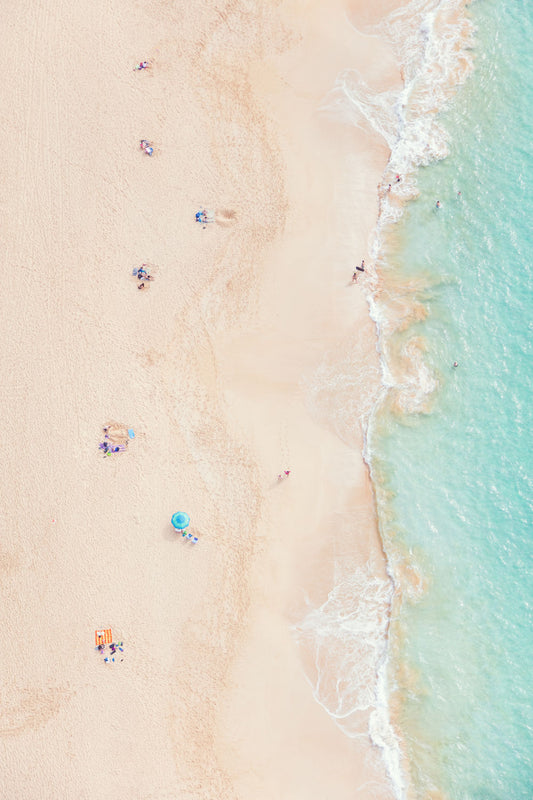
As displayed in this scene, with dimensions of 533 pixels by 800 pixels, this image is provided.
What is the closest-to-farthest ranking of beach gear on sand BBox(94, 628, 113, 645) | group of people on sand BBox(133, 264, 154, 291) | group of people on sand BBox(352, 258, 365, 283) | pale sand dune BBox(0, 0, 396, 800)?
pale sand dune BBox(0, 0, 396, 800)
beach gear on sand BBox(94, 628, 113, 645)
group of people on sand BBox(133, 264, 154, 291)
group of people on sand BBox(352, 258, 365, 283)

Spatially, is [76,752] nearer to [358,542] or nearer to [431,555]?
[358,542]

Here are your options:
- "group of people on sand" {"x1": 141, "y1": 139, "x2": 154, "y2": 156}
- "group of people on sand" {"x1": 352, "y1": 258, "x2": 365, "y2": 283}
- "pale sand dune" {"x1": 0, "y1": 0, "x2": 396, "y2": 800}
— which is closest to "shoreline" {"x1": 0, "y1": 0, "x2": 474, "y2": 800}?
"pale sand dune" {"x1": 0, "y1": 0, "x2": 396, "y2": 800}

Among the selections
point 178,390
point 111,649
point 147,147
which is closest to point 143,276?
point 178,390

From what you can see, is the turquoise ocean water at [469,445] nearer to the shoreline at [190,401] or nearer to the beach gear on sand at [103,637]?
the shoreline at [190,401]

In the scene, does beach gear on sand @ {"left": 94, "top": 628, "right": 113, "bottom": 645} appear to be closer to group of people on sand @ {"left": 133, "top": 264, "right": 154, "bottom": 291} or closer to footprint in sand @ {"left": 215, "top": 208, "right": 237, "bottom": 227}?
group of people on sand @ {"left": 133, "top": 264, "right": 154, "bottom": 291}

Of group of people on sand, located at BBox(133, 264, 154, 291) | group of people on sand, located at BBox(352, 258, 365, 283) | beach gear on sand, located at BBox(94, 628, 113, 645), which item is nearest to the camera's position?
beach gear on sand, located at BBox(94, 628, 113, 645)

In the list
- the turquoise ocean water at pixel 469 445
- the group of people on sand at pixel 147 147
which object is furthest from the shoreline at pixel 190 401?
the turquoise ocean water at pixel 469 445
